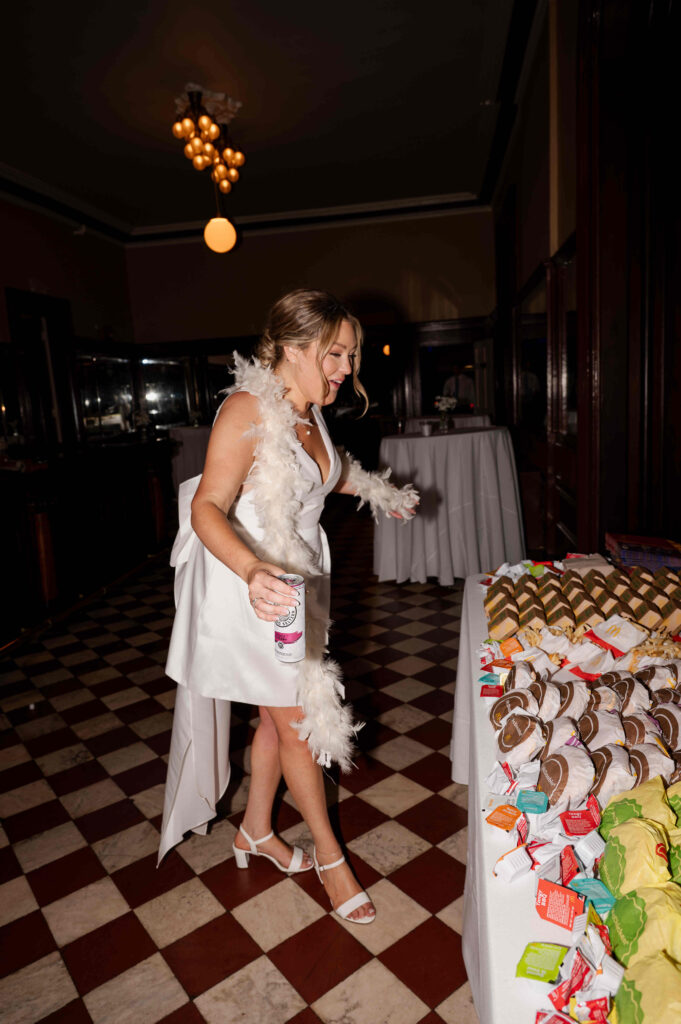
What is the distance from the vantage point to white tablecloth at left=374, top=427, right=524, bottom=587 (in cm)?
428

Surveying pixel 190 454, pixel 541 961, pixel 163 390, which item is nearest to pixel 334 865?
pixel 541 961

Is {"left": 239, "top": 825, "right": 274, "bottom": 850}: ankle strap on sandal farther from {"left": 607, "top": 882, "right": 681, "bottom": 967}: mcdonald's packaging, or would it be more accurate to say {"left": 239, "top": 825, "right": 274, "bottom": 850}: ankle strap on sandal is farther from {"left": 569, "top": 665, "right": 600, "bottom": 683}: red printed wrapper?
{"left": 607, "top": 882, "right": 681, "bottom": 967}: mcdonald's packaging

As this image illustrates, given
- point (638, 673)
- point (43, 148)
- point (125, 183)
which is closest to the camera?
point (638, 673)

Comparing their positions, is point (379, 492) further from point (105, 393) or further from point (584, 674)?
point (105, 393)

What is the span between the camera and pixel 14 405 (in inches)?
257

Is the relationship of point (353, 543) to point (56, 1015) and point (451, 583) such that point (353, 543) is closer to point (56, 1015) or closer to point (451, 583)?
point (451, 583)

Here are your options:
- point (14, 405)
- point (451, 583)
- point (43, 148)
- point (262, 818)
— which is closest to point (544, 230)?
point (451, 583)

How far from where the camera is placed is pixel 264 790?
1810 mm

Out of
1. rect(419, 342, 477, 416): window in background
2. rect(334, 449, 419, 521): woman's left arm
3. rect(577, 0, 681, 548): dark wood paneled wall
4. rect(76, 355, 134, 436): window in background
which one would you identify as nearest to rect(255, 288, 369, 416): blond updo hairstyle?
rect(334, 449, 419, 521): woman's left arm

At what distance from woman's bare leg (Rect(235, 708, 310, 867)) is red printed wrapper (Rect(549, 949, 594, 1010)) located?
117 centimetres

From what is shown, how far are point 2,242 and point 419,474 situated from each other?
17.4 feet

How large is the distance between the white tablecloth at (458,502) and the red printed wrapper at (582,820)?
11.2 ft

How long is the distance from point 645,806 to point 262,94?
5.88 metres

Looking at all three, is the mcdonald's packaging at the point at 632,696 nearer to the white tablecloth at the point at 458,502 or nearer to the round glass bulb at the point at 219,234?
the white tablecloth at the point at 458,502
